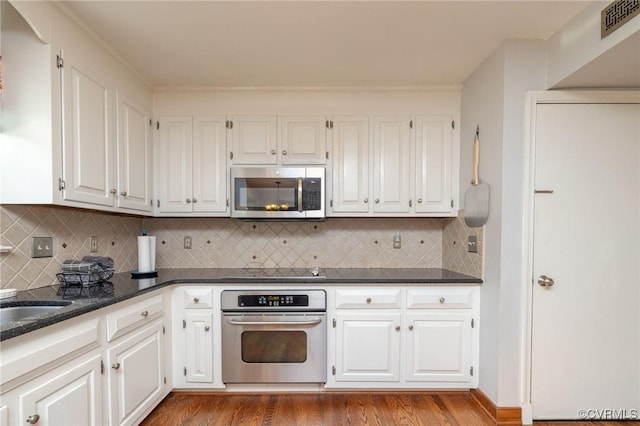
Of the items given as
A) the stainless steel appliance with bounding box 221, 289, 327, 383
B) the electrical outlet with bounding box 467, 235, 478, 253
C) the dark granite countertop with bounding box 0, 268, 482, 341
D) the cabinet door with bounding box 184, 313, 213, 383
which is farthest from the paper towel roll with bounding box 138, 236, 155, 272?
the electrical outlet with bounding box 467, 235, 478, 253

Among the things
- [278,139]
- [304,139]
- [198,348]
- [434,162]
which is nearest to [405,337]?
[434,162]

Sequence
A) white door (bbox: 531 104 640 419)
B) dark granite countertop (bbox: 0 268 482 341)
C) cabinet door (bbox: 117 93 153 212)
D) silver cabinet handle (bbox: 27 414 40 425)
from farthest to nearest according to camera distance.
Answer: cabinet door (bbox: 117 93 153 212)
white door (bbox: 531 104 640 419)
dark granite countertop (bbox: 0 268 482 341)
silver cabinet handle (bbox: 27 414 40 425)

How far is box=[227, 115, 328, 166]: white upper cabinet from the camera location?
95.7 inches

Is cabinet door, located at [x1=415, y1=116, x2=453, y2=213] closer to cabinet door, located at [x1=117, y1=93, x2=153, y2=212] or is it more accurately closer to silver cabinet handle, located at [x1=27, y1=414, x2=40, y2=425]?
cabinet door, located at [x1=117, y1=93, x2=153, y2=212]

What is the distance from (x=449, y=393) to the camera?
2146 mm

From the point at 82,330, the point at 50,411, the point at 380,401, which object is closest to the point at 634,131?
the point at 380,401

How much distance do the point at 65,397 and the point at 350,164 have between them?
6.99ft

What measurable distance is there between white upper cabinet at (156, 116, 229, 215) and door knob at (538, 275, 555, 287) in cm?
229

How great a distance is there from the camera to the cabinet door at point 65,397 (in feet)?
3.59

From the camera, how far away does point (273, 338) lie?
2.10m

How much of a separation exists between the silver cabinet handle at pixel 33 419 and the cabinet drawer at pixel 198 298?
1.02m

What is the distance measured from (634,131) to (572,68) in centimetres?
62

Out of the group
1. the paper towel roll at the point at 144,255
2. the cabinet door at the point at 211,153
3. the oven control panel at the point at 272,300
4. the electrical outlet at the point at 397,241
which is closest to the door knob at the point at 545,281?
the electrical outlet at the point at 397,241

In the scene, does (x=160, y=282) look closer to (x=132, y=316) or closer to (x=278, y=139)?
(x=132, y=316)
